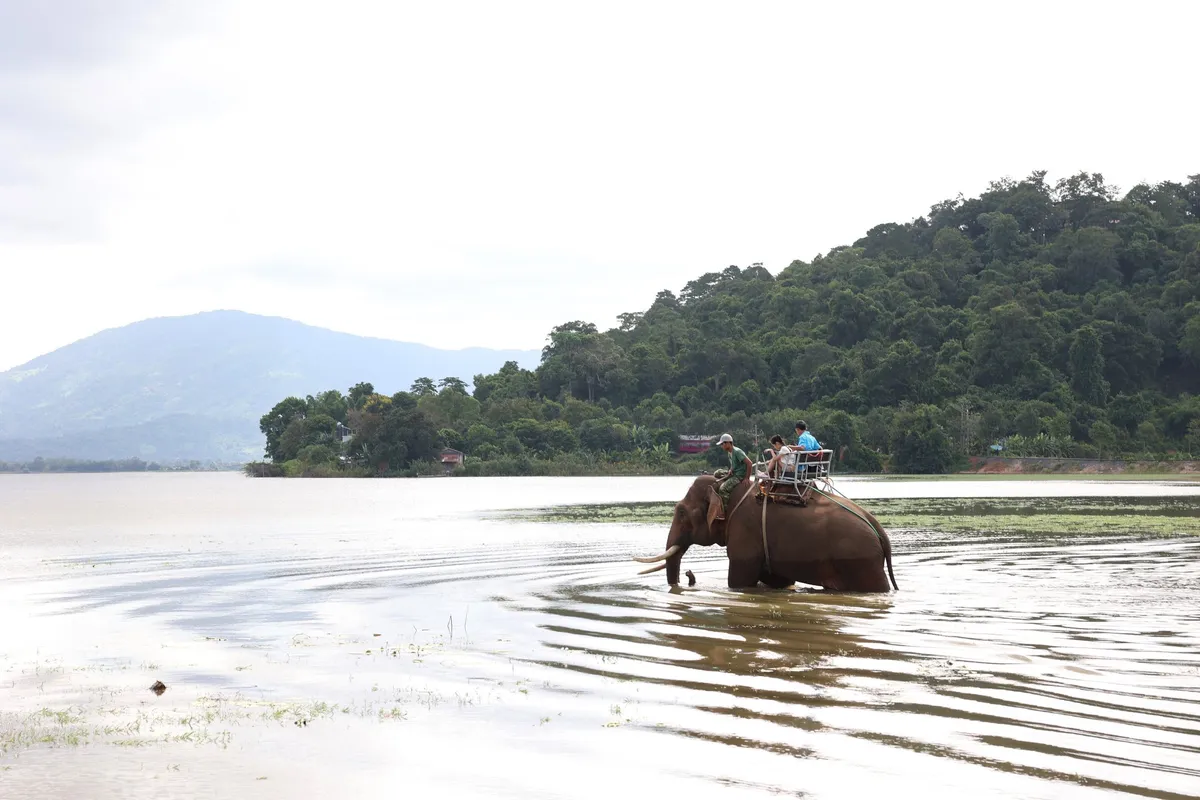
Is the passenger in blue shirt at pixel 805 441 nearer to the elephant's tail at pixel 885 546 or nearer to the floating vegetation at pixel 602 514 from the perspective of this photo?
the elephant's tail at pixel 885 546

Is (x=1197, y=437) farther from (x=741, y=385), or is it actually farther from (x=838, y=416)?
(x=741, y=385)

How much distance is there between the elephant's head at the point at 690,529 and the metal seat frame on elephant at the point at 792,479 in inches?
49.1

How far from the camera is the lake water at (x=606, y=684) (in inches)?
328

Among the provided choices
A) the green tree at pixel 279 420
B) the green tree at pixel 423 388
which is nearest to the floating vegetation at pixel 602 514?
the green tree at pixel 279 420

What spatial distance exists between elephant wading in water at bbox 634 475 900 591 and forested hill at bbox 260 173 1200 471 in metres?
96.8

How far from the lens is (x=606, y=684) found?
11391mm

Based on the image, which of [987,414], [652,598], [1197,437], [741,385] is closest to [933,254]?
[741,385]

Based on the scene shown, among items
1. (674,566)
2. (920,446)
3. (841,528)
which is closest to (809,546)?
(841,528)

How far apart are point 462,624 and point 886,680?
6.58m

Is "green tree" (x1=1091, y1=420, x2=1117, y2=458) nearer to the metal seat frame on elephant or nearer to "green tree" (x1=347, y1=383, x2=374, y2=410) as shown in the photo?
"green tree" (x1=347, y1=383, x2=374, y2=410)

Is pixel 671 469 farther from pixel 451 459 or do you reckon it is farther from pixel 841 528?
pixel 841 528

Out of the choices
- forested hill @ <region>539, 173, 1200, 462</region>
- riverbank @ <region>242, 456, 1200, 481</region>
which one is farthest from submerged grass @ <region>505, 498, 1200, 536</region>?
forested hill @ <region>539, 173, 1200, 462</region>

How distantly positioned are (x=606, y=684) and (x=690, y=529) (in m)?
8.56

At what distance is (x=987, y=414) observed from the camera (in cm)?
11819
